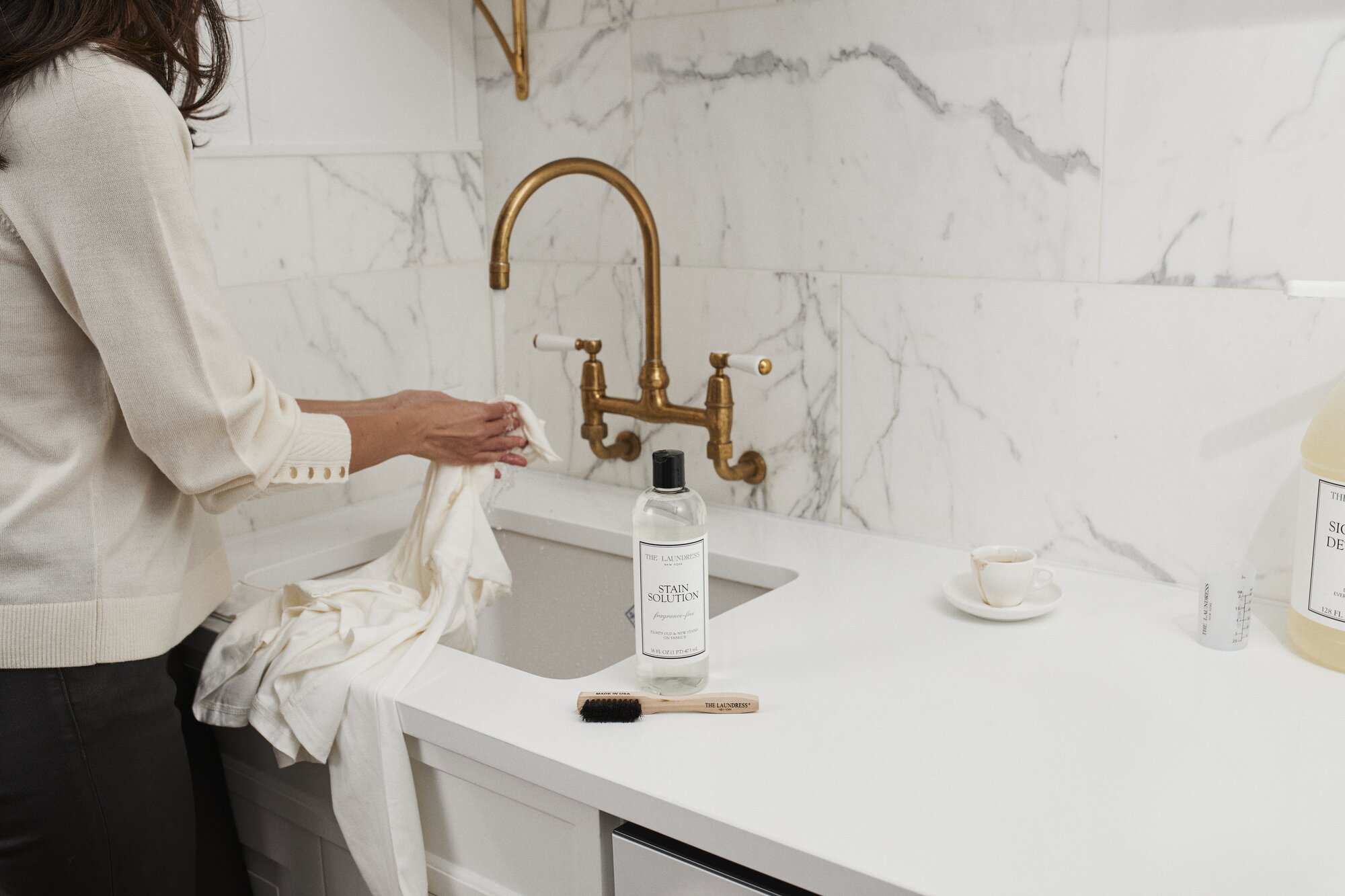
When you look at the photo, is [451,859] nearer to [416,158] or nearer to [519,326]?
[519,326]

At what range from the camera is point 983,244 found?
4.21ft

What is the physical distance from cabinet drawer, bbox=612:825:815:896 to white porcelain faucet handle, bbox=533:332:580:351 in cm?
76

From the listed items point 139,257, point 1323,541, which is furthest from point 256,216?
point 1323,541

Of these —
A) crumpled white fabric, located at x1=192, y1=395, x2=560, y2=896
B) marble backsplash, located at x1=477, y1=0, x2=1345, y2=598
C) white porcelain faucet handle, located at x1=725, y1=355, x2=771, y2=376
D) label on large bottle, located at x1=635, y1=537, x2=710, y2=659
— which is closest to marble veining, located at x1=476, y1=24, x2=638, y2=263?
marble backsplash, located at x1=477, y1=0, x2=1345, y2=598

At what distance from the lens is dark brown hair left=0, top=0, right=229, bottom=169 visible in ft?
2.85

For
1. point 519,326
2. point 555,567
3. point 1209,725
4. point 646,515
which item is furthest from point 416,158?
point 1209,725

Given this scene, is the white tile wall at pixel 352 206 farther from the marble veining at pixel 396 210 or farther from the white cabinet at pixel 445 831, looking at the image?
the white cabinet at pixel 445 831

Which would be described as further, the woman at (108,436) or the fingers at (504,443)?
the fingers at (504,443)

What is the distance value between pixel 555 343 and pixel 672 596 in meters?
0.64

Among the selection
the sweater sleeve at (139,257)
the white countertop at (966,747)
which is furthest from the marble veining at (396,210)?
the white countertop at (966,747)

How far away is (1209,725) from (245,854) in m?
0.99

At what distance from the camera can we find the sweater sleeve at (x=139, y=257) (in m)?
0.87

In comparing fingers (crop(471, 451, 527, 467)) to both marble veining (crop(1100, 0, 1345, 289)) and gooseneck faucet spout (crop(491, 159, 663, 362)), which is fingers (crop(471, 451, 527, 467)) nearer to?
gooseneck faucet spout (crop(491, 159, 663, 362))

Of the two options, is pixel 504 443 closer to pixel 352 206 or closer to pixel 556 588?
pixel 556 588
